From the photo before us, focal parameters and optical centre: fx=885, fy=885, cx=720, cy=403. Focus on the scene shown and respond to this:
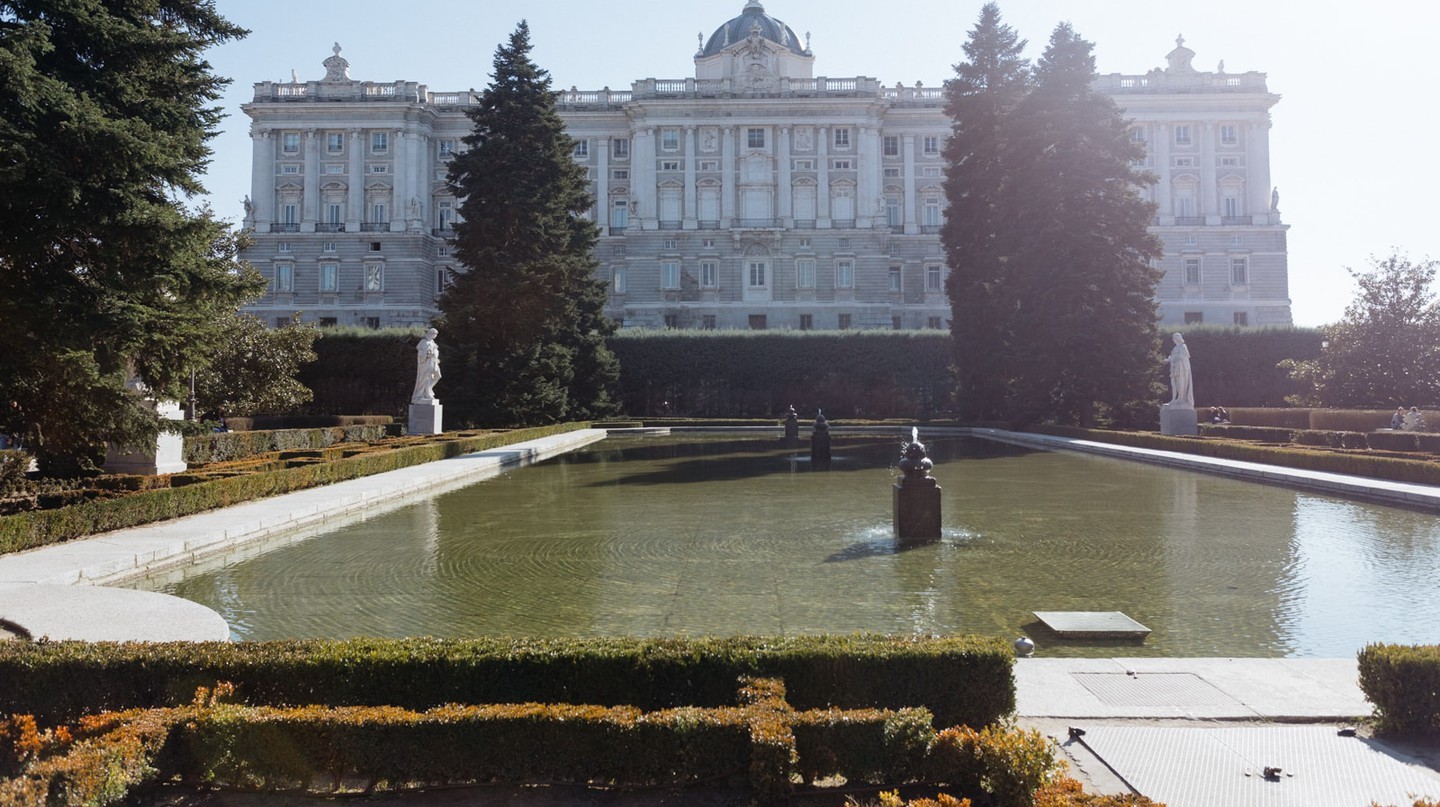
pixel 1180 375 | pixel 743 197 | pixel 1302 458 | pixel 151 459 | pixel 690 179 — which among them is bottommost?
pixel 1302 458

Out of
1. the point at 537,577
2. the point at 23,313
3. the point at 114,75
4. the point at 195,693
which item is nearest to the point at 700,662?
the point at 195,693

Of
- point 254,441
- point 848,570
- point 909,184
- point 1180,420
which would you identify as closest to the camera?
point 848,570

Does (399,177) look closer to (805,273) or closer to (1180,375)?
(805,273)

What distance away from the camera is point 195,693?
4035 mm

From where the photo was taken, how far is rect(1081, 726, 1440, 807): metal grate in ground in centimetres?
337

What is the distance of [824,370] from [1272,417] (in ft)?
61.2

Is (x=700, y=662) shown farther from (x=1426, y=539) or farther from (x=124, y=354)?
(x=124, y=354)

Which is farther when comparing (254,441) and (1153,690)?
(254,441)

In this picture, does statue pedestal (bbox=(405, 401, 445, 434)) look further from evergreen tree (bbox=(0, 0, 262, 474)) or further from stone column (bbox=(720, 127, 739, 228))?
stone column (bbox=(720, 127, 739, 228))

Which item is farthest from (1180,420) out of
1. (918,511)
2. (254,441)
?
(254,441)

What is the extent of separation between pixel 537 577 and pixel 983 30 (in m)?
33.3

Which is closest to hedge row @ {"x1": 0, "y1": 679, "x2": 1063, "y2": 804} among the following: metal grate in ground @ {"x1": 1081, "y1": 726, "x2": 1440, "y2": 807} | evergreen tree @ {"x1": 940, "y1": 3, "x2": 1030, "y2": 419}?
metal grate in ground @ {"x1": 1081, "y1": 726, "x2": 1440, "y2": 807}

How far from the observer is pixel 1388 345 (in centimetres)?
2717

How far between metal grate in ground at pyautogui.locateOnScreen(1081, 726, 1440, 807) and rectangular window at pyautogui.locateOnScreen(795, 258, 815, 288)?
5668 cm
